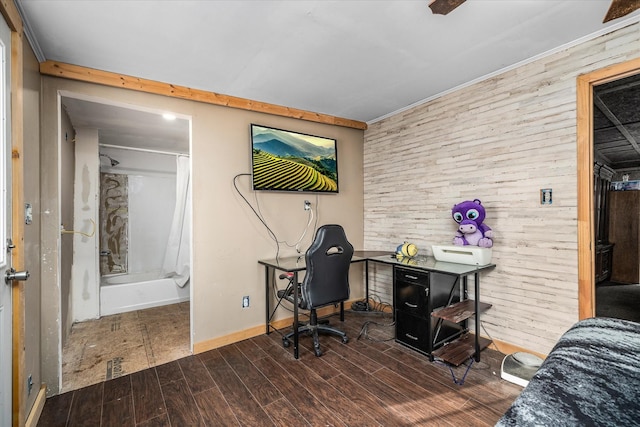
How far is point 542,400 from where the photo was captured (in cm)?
70

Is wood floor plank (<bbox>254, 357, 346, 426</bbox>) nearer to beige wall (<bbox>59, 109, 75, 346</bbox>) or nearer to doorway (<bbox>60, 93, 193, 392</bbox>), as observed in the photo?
doorway (<bbox>60, 93, 193, 392</bbox>)

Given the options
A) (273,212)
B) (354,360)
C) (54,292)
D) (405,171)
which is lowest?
(354,360)

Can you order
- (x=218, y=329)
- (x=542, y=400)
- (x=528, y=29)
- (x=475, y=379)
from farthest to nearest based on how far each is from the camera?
1. (x=218, y=329)
2. (x=475, y=379)
3. (x=528, y=29)
4. (x=542, y=400)

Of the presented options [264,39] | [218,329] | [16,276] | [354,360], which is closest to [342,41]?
[264,39]

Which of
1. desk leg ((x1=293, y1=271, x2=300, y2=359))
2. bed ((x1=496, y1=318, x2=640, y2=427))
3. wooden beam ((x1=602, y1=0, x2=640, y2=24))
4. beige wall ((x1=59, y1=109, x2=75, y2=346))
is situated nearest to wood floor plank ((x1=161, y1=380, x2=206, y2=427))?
desk leg ((x1=293, y1=271, x2=300, y2=359))

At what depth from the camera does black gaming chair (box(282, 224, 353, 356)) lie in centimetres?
247

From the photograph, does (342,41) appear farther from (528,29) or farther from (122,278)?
(122,278)

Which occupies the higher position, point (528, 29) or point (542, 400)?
point (528, 29)

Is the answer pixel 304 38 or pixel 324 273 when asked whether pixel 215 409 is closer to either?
pixel 324 273

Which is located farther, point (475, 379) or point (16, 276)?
point (475, 379)

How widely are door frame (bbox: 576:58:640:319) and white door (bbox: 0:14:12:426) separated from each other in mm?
3442

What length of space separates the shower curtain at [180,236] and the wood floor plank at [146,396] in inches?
73.1

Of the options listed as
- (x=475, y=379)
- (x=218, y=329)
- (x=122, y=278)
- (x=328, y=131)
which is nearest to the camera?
(x=475, y=379)

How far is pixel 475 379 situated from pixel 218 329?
2.24m
